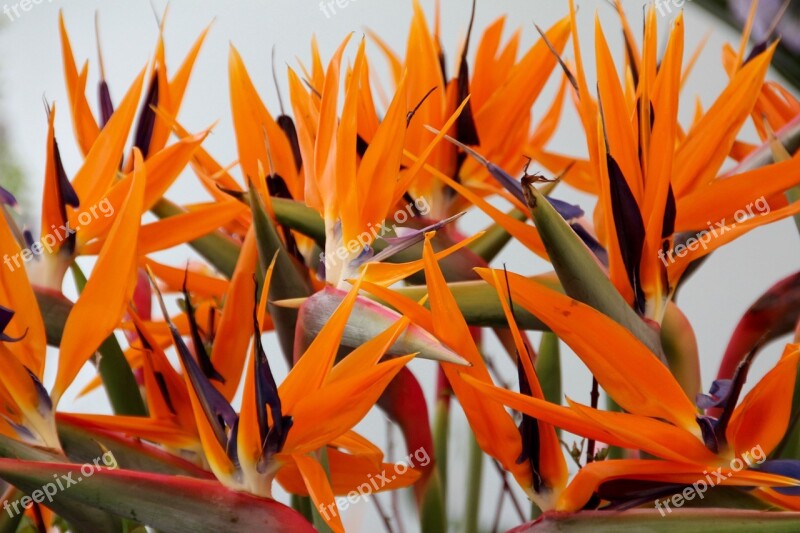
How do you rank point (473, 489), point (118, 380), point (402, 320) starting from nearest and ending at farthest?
1. point (402, 320)
2. point (118, 380)
3. point (473, 489)

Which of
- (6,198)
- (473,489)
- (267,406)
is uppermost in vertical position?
(6,198)

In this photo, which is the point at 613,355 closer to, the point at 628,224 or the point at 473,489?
the point at 628,224

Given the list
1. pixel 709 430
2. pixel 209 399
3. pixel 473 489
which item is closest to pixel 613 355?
pixel 709 430

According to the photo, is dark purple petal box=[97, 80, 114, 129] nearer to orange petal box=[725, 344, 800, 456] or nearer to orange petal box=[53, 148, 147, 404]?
orange petal box=[53, 148, 147, 404]

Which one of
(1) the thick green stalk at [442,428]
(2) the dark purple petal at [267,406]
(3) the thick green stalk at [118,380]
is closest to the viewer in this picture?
(2) the dark purple petal at [267,406]

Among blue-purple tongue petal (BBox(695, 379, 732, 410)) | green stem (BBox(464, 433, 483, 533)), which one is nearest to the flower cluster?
blue-purple tongue petal (BBox(695, 379, 732, 410))

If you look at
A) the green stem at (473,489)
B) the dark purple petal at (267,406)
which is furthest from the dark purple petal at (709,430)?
the green stem at (473,489)

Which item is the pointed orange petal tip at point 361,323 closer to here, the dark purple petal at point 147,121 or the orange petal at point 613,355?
the orange petal at point 613,355
